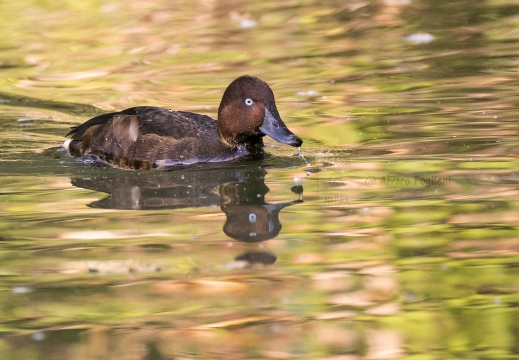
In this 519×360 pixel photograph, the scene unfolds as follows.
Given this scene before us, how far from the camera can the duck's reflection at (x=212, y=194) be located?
17.9 feet

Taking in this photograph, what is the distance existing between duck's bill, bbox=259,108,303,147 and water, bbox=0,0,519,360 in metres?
0.23

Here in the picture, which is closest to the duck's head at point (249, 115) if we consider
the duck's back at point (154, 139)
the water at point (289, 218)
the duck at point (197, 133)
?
the duck at point (197, 133)

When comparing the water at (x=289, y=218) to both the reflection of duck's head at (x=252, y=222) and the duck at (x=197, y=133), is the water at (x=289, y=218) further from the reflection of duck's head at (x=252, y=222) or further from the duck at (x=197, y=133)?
the duck at (x=197, y=133)

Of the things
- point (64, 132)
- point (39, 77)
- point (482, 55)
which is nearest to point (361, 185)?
point (64, 132)

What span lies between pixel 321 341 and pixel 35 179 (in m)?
3.69

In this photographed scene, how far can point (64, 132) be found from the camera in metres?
9.13

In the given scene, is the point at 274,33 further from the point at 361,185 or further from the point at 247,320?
the point at 247,320

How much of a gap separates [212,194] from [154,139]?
1.19 meters

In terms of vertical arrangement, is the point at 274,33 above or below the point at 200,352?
above

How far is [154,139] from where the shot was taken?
7.35m

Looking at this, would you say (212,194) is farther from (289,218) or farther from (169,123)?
(169,123)

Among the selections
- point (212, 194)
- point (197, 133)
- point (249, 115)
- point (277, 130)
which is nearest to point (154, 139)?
point (197, 133)

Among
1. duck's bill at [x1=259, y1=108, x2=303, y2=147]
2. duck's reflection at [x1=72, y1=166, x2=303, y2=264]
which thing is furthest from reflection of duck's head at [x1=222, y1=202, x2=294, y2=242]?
duck's bill at [x1=259, y1=108, x2=303, y2=147]

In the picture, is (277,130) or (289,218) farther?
(277,130)
